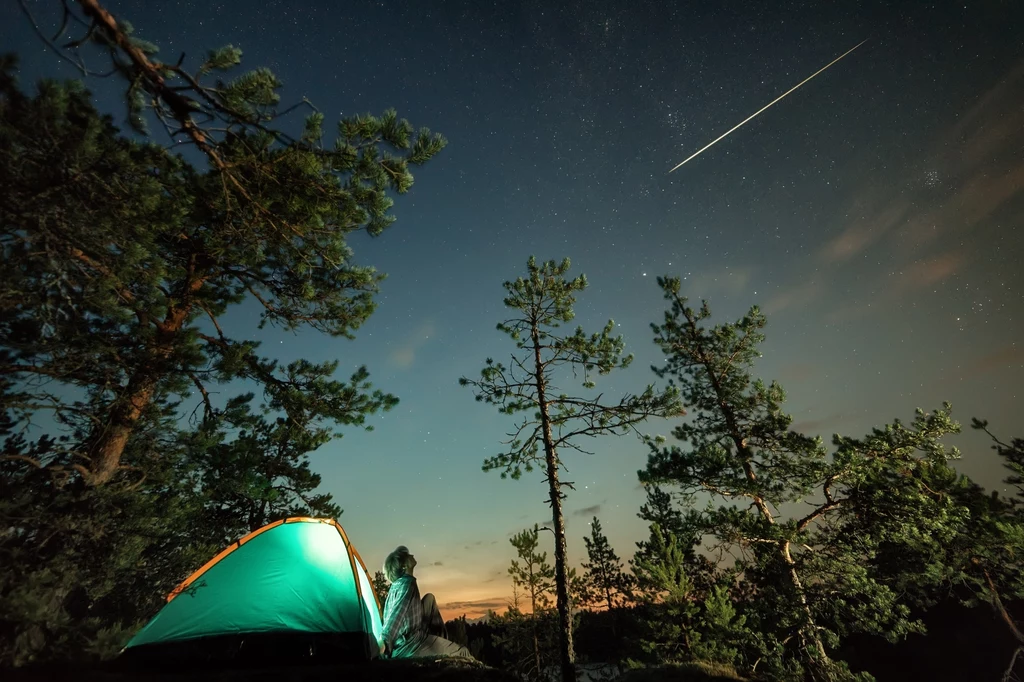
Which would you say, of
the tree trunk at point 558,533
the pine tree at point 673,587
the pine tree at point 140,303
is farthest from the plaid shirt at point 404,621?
the pine tree at point 673,587

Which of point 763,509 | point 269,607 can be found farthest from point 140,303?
point 763,509

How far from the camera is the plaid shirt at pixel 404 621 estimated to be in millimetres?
5859

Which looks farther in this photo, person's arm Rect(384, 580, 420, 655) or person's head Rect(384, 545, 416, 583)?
person's head Rect(384, 545, 416, 583)

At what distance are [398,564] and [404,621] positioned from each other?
2.88 ft

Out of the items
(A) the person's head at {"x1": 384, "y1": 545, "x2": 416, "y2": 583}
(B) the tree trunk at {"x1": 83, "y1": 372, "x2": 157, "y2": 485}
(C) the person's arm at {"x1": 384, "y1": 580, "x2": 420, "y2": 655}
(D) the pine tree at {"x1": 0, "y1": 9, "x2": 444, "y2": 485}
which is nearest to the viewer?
(D) the pine tree at {"x1": 0, "y1": 9, "x2": 444, "y2": 485}

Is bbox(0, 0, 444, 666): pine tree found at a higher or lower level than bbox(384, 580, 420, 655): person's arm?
higher

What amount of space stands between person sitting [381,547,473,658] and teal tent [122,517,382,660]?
451 mm

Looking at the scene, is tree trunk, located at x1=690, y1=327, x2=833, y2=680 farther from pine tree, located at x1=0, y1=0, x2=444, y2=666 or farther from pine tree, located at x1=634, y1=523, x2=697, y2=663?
pine tree, located at x1=0, y1=0, x2=444, y2=666

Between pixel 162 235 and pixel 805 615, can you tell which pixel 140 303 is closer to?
pixel 162 235

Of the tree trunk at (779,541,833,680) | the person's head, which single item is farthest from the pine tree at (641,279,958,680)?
the person's head

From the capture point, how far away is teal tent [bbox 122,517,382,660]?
5.62 m

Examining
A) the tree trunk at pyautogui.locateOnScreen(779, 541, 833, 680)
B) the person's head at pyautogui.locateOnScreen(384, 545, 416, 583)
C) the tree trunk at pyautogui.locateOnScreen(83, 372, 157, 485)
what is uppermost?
the tree trunk at pyautogui.locateOnScreen(83, 372, 157, 485)

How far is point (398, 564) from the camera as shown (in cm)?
669

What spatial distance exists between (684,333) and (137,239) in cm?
1684
